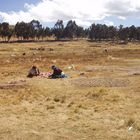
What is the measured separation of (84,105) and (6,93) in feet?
23.0

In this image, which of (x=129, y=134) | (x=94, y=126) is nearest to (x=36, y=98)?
(x=94, y=126)

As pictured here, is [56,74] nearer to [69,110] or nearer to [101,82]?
[101,82]

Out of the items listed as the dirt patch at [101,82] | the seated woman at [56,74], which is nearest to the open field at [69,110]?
the dirt patch at [101,82]

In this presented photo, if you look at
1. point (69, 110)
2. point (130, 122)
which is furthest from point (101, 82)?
point (130, 122)

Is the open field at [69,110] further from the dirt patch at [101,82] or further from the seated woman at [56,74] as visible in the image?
the seated woman at [56,74]

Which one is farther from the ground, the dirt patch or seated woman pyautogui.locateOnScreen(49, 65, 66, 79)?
seated woman pyautogui.locateOnScreen(49, 65, 66, 79)

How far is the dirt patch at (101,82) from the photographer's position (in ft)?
101

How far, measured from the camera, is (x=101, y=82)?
32.3 m

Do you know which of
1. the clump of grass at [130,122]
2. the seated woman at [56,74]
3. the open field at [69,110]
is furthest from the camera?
the seated woman at [56,74]

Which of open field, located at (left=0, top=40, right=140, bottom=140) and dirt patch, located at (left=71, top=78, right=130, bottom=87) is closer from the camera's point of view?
open field, located at (left=0, top=40, right=140, bottom=140)

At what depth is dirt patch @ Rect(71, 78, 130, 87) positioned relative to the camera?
30.7 metres

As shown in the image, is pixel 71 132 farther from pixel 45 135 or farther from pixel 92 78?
pixel 92 78

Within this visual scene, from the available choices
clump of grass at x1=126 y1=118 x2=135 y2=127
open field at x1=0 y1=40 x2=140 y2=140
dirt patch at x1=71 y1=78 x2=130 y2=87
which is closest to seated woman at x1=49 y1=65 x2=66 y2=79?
dirt patch at x1=71 y1=78 x2=130 y2=87

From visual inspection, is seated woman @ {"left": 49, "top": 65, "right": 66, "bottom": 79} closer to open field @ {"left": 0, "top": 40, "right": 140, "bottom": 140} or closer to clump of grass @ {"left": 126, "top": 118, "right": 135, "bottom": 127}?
open field @ {"left": 0, "top": 40, "right": 140, "bottom": 140}
